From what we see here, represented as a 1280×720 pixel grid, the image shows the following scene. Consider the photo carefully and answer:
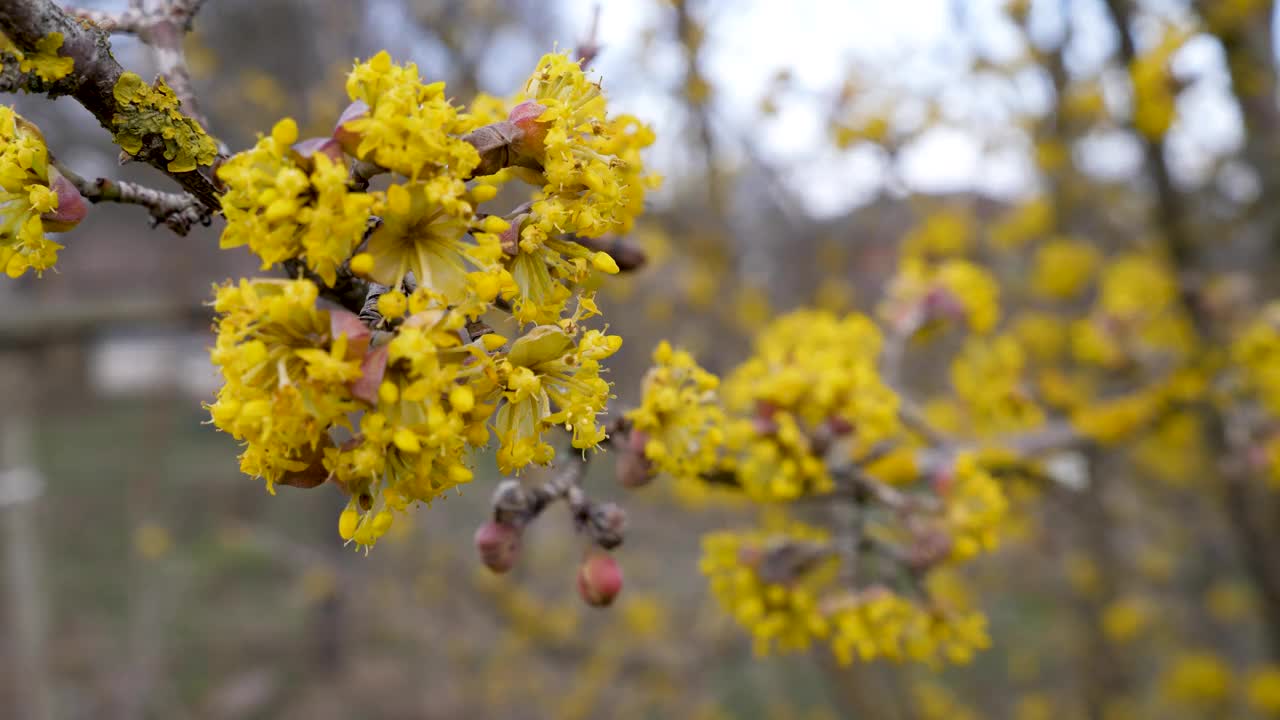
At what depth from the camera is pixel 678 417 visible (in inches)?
49.2

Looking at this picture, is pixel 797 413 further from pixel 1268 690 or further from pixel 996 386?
pixel 1268 690

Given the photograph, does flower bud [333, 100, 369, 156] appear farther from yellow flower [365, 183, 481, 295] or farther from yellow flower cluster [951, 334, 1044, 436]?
yellow flower cluster [951, 334, 1044, 436]

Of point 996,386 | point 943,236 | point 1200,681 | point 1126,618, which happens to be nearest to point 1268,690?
point 1200,681

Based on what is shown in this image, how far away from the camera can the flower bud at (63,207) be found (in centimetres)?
91

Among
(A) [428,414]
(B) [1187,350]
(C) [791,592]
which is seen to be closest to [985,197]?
(B) [1187,350]

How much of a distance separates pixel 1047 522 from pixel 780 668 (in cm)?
231

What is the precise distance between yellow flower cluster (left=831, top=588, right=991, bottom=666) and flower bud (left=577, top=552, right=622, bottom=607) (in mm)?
440

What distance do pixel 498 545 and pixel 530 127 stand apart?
61cm

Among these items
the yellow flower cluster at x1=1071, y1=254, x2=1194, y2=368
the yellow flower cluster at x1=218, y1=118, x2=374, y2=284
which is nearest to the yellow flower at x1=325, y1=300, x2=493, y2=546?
the yellow flower cluster at x1=218, y1=118, x2=374, y2=284

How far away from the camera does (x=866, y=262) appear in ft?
20.5

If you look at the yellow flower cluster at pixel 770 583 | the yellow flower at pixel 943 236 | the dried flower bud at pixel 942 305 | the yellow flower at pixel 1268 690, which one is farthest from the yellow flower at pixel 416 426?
the yellow flower at pixel 1268 690

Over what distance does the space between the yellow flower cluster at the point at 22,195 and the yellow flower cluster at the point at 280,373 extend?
0.80 ft

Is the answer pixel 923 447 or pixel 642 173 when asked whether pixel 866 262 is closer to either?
pixel 923 447

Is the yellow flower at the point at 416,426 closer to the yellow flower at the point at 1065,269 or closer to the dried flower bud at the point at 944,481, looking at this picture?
the dried flower bud at the point at 944,481
